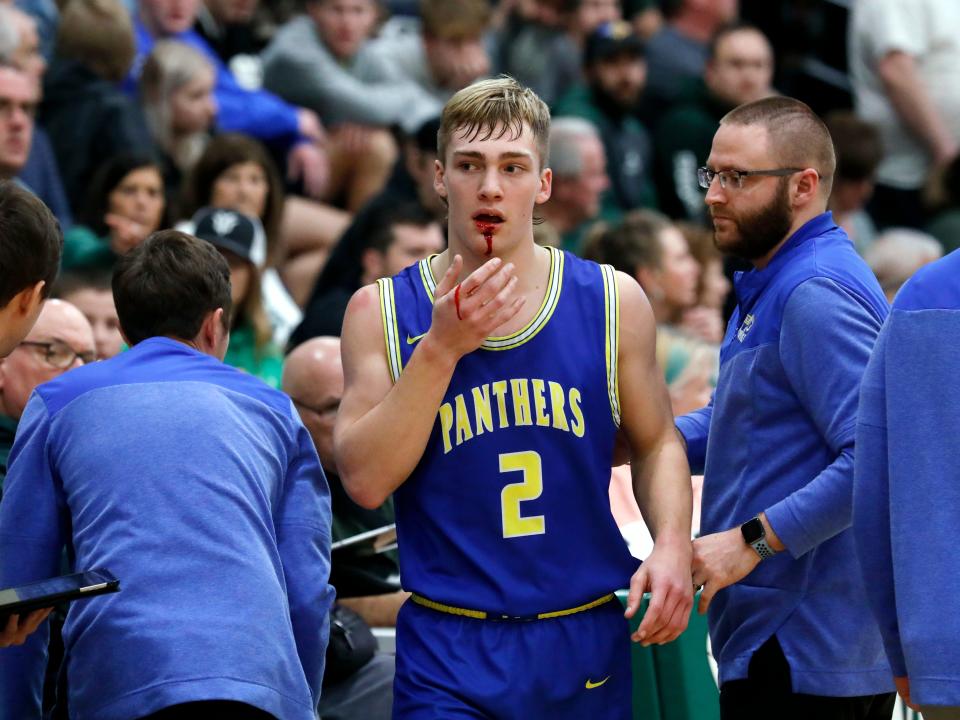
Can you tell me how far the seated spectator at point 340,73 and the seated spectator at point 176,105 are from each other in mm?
1319

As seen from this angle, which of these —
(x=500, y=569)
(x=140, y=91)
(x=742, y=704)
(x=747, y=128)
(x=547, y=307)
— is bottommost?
(x=742, y=704)

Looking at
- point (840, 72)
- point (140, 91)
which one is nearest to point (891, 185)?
point (840, 72)

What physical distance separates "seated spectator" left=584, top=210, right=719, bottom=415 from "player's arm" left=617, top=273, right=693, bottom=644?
3.03 m

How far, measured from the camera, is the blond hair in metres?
3.96

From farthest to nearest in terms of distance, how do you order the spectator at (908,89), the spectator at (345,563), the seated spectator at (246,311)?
1. the spectator at (908,89)
2. the seated spectator at (246,311)
3. the spectator at (345,563)

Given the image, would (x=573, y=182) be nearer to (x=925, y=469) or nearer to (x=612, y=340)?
(x=612, y=340)

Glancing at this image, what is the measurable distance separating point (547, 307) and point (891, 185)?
301 inches

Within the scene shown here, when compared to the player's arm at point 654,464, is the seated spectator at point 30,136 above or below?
above

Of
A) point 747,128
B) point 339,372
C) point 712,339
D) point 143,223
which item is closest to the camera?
point 747,128

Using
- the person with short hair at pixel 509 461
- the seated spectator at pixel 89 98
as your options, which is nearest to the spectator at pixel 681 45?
the seated spectator at pixel 89 98

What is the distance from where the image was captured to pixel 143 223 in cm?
764

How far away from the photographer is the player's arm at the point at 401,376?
12.2ft

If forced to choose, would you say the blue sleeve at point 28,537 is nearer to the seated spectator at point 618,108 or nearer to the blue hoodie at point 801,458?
the blue hoodie at point 801,458

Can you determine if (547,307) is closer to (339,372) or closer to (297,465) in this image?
(297,465)
